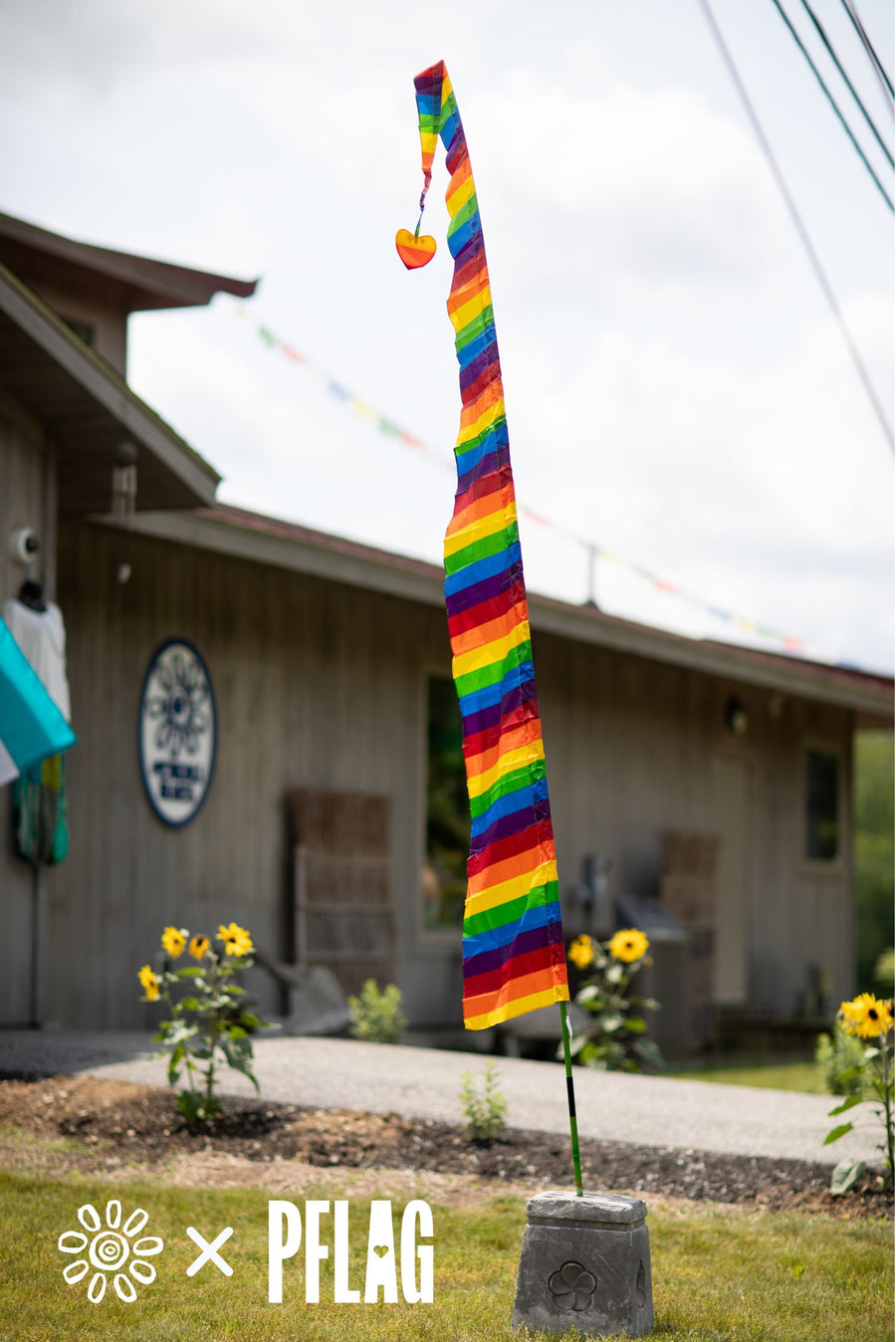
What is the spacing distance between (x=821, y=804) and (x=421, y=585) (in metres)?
7.29

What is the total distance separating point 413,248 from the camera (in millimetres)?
4320

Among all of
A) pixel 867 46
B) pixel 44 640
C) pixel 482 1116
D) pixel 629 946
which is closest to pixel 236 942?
pixel 482 1116

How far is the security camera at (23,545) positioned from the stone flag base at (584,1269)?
4.92 meters

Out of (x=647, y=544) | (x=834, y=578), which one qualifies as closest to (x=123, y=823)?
(x=647, y=544)

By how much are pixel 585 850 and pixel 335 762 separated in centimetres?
286

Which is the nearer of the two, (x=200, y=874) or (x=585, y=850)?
(x=200, y=874)

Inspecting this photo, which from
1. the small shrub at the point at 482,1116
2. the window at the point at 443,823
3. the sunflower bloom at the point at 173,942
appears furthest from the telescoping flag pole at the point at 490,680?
the window at the point at 443,823

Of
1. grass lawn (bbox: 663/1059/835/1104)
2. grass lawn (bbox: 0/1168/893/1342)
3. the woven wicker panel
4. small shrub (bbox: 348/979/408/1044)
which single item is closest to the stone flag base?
grass lawn (bbox: 0/1168/893/1342)

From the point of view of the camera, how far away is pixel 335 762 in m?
10.8

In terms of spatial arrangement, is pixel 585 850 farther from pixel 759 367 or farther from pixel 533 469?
pixel 533 469

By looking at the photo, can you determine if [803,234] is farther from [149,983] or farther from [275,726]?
[275,726]

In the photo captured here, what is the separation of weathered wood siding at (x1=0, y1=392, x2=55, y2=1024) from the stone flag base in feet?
15.2

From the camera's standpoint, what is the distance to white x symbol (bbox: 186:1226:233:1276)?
431 centimetres

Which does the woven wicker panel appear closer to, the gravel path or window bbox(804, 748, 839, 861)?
the gravel path
